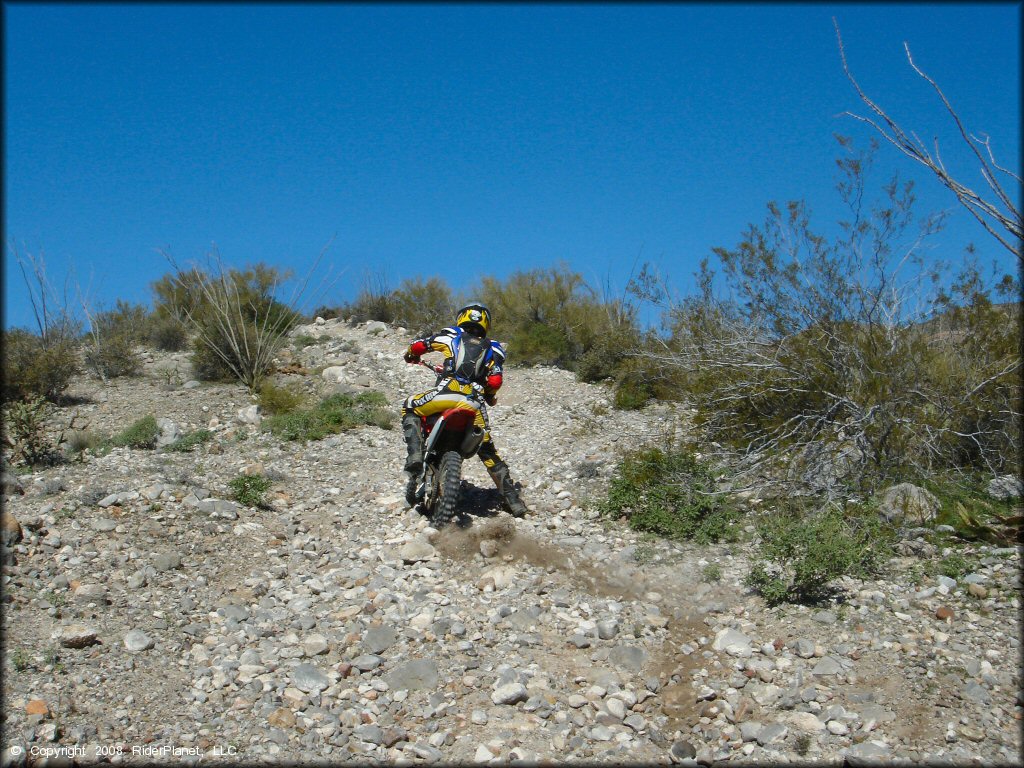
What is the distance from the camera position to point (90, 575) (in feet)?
18.7

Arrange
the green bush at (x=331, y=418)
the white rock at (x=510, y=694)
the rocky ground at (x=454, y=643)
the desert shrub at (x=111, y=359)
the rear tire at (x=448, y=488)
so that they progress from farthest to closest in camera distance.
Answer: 1. the desert shrub at (x=111, y=359)
2. the green bush at (x=331, y=418)
3. the rear tire at (x=448, y=488)
4. the white rock at (x=510, y=694)
5. the rocky ground at (x=454, y=643)

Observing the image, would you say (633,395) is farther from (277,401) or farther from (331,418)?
(277,401)

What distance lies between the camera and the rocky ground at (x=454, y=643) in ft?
13.3

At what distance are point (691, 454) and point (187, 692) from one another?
4819mm

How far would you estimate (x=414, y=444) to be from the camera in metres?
7.37

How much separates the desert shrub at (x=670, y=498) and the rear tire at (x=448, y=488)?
139 centimetres

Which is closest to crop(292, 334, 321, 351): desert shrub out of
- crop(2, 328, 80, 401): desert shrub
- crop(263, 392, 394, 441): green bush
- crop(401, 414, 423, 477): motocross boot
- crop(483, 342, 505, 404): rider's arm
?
crop(2, 328, 80, 401): desert shrub

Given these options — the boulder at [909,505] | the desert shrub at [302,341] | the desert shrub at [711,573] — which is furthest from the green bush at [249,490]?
the desert shrub at [302,341]

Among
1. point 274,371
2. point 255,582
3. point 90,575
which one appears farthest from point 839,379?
point 274,371

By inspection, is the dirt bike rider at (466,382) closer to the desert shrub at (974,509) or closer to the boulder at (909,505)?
the boulder at (909,505)

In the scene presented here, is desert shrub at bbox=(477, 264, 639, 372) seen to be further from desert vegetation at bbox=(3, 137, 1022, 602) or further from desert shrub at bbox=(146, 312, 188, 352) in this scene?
desert shrub at bbox=(146, 312, 188, 352)

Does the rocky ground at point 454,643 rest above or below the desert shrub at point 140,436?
below

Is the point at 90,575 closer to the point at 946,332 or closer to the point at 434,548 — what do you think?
the point at 434,548

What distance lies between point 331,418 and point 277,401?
51.7 inches
